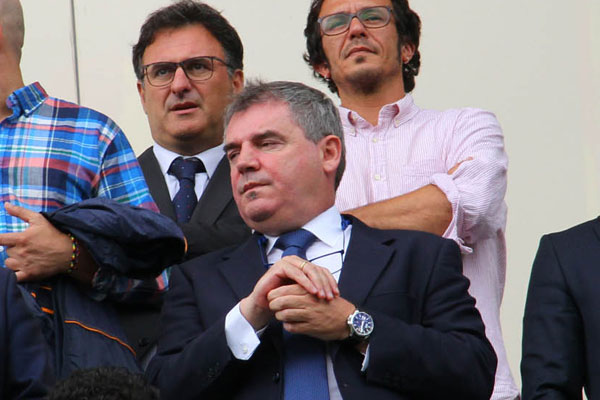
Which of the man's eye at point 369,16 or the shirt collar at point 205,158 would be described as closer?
the shirt collar at point 205,158

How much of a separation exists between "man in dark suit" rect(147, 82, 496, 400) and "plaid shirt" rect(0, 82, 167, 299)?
11.3 inches

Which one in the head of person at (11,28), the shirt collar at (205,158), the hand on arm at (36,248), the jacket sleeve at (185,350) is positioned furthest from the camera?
the shirt collar at (205,158)

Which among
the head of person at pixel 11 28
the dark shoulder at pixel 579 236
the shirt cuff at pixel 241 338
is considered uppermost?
the head of person at pixel 11 28

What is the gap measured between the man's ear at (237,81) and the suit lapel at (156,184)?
0.38m

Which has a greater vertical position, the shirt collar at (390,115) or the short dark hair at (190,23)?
the short dark hair at (190,23)

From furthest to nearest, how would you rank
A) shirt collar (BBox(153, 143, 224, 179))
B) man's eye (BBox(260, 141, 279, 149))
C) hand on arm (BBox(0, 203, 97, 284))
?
shirt collar (BBox(153, 143, 224, 179)), man's eye (BBox(260, 141, 279, 149)), hand on arm (BBox(0, 203, 97, 284))

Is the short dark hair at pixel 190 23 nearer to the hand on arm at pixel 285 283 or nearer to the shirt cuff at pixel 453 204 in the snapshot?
the shirt cuff at pixel 453 204

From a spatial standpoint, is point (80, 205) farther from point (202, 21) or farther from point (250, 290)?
point (202, 21)

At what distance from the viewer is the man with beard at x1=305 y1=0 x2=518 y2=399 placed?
14.3 ft

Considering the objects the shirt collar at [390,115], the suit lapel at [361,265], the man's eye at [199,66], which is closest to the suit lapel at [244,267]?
the suit lapel at [361,265]

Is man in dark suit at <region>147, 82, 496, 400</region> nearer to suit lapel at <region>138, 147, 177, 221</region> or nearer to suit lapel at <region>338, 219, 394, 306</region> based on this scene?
suit lapel at <region>338, 219, 394, 306</region>

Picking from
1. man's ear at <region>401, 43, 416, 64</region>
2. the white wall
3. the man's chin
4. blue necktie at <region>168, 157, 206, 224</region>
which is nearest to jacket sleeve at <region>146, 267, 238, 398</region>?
blue necktie at <region>168, 157, 206, 224</region>

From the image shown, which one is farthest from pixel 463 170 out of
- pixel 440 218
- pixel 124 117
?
pixel 124 117

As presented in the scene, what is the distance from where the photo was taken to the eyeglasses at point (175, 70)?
194 inches
